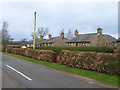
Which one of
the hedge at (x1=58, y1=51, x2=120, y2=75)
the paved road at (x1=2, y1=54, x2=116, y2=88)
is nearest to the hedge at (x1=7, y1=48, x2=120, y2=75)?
the hedge at (x1=58, y1=51, x2=120, y2=75)

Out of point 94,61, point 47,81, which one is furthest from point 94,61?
point 47,81

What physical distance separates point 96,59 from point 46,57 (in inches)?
313

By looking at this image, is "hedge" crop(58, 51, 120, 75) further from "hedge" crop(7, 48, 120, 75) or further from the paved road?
the paved road

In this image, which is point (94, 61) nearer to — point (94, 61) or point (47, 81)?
point (94, 61)

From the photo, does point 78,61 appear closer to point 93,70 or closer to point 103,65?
point 93,70

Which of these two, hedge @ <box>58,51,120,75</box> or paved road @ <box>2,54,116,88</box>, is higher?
hedge @ <box>58,51,120,75</box>

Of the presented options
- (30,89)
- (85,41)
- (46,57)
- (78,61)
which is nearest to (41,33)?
(85,41)

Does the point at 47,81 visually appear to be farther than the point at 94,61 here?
No

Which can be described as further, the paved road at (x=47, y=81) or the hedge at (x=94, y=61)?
the hedge at (x=94, y=61)

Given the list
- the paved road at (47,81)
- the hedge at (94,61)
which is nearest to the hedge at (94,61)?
the hedge at (94,61)

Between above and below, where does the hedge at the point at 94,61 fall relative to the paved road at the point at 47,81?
above

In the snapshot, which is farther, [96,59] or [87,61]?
[87,61]

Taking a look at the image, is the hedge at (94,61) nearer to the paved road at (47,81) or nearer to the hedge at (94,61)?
the hedge at (94,61)

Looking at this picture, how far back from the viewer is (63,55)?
12664 millimetres
